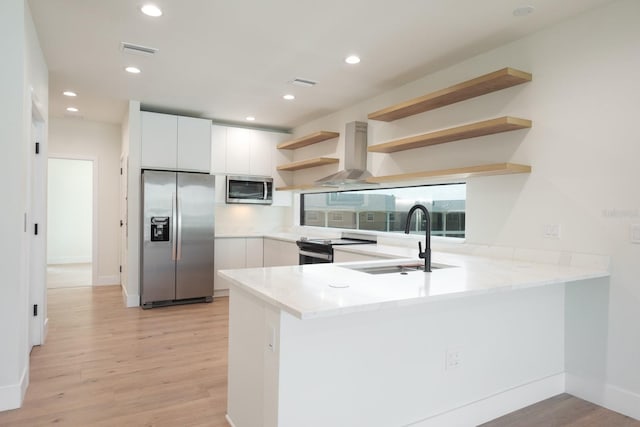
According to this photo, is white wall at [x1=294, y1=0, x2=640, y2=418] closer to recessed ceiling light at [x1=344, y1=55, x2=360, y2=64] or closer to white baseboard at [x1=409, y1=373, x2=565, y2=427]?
white baseboard at [x1=409, y1=373, x2=565, y2=427]

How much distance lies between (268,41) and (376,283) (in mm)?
2216

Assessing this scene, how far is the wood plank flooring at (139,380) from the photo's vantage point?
2367 mm

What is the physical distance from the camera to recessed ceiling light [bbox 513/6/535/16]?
259cm

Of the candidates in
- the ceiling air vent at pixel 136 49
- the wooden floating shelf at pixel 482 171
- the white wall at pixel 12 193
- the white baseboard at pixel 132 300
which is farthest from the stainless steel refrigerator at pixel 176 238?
the wooden floating shelf at pixel 482 171

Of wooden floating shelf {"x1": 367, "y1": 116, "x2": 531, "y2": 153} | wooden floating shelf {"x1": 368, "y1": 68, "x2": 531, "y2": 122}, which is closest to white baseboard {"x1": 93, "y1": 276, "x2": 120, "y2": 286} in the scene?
wooden floating shelf {"x1": 367, "y1": 116, "x2": 531, "y2": 153}

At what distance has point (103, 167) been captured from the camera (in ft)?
21.2

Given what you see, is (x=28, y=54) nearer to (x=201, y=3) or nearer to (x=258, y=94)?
(x=201, y=3)

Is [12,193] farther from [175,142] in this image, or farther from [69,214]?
[69,214]

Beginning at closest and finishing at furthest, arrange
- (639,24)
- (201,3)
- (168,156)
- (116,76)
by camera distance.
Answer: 1. (639,24)
2. (201,3)
3. (116,76)
4. (168,156)

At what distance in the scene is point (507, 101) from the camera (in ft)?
10.3

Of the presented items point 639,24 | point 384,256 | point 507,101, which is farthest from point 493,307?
point 639,24

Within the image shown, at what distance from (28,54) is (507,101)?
138 inches

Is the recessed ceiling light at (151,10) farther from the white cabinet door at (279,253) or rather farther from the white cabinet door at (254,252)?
the white cabinet door at (254,252)

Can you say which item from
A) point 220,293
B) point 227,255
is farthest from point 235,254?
point 220,293
